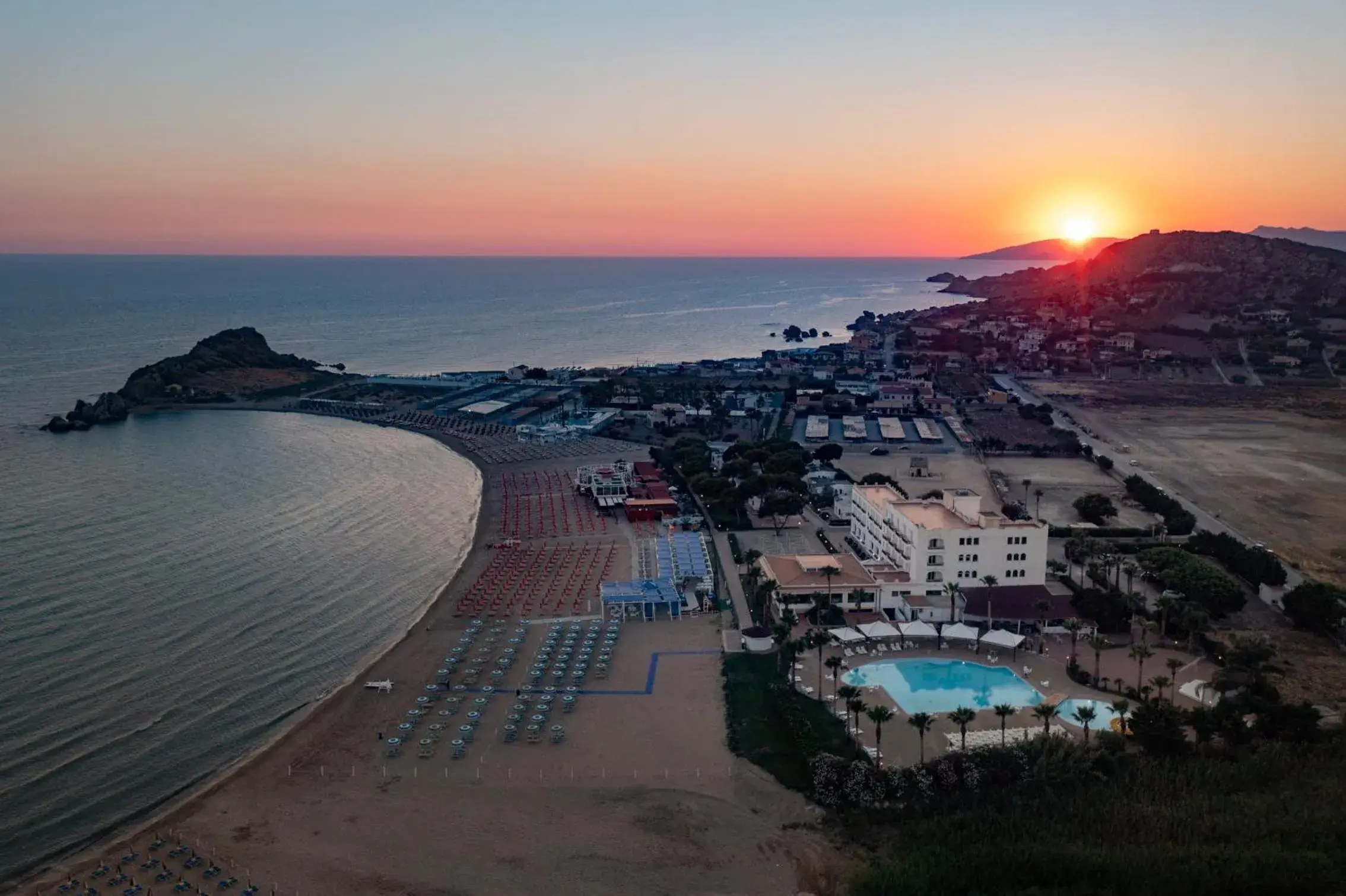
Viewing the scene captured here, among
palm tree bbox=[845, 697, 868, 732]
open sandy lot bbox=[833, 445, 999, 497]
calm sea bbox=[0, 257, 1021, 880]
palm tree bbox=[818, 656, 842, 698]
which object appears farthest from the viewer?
open sandy lot bbox=[833, 445, 999, 497]

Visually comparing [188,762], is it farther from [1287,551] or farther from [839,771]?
[1287,551]

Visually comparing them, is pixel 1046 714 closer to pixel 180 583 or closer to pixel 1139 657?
pixel 1139 657

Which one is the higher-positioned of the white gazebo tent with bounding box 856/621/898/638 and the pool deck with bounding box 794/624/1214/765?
the white gazebo tent with bounding box 856/621/898/638

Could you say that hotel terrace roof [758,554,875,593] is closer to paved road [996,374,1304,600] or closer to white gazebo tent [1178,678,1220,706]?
white gazebo tent [1178,678,1220,706]

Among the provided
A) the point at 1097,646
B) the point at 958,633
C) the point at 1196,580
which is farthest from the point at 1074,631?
the point at 1196,580

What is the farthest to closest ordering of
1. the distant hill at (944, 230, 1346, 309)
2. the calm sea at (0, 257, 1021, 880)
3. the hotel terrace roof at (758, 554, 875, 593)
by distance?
the distant hill at (944, 230, 1346, 309)
the hotel terrace roof at (758, 554, 875, 593)
the calm sea at (0, 257, 1021, 880)

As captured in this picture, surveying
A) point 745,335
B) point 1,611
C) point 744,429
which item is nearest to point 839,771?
point 1,611

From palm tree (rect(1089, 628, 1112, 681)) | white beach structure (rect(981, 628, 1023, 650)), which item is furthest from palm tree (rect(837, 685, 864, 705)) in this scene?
palm tree (rect(1089, 628, 1112, 681))
